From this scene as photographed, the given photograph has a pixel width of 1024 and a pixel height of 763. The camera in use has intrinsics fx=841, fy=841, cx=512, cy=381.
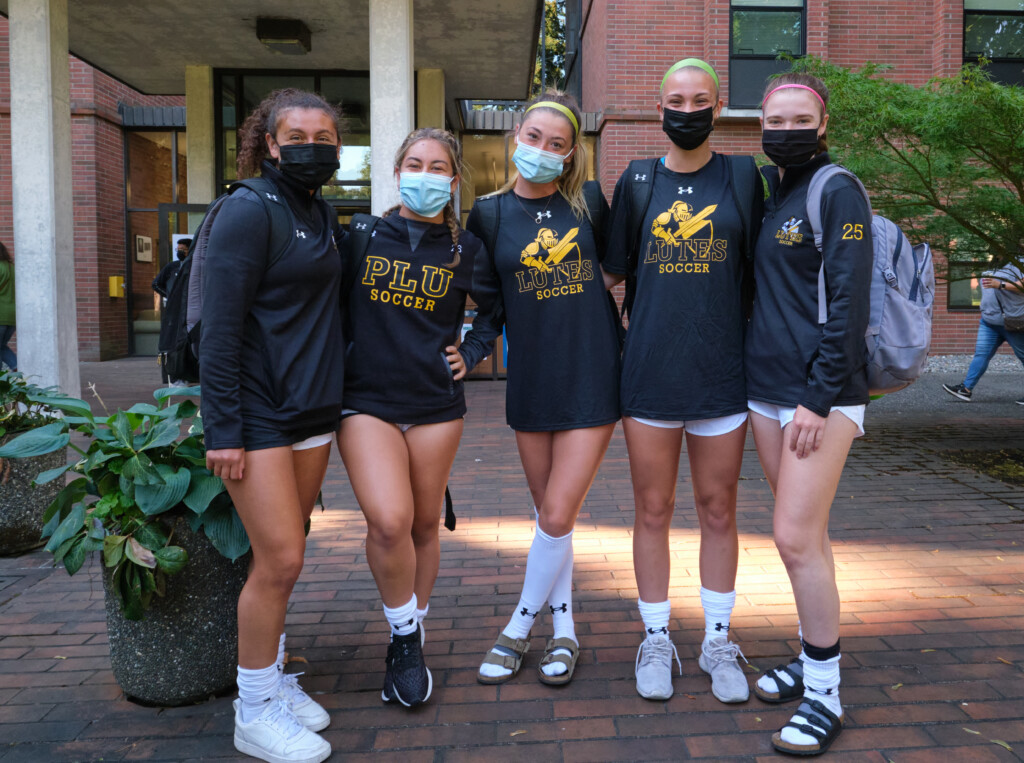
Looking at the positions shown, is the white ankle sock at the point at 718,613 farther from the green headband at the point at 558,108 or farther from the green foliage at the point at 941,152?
the green foliage at the point at 941,152

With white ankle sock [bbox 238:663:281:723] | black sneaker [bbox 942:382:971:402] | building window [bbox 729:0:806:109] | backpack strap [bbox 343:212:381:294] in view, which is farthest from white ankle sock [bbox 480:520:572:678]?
building window [bbox 729:0:806:109]

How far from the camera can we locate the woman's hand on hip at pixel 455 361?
3.08 m

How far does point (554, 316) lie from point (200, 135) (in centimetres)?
1287

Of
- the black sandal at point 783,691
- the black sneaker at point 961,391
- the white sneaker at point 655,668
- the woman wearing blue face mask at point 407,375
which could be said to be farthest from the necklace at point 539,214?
the black sneaker at point 961,391

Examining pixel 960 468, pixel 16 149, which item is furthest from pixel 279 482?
pixel 16 149

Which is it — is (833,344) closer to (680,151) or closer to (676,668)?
(680,151)

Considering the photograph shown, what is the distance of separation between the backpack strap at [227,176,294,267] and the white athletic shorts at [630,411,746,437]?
139cm

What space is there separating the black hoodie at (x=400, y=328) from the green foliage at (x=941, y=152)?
4488mm

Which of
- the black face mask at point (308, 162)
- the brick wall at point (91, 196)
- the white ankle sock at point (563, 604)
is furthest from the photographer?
the brick wall at point (91, 196)

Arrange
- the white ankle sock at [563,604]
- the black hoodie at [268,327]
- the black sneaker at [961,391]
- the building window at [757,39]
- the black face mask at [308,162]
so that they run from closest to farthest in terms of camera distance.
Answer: the black hoodie at [268,327]
the black face mask at [308,162]
the white ankle sock at [563,604]
the black sneaker at [961,391]
the building window at [757,39]

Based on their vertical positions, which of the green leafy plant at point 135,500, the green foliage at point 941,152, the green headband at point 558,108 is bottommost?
the green leafy plant at point 135,500

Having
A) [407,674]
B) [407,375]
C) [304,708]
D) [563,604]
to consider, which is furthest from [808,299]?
[304,708]

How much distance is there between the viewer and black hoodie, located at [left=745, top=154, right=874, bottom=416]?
2.64 meters

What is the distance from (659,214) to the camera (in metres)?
3.07
